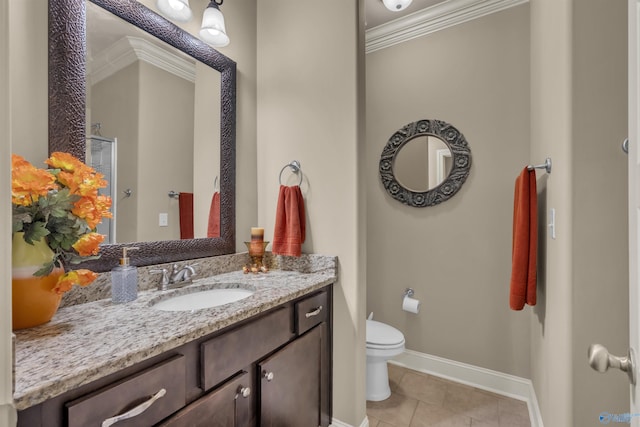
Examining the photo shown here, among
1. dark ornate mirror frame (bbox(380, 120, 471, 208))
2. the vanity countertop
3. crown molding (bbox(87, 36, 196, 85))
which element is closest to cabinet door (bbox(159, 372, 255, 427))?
the vanity countertop

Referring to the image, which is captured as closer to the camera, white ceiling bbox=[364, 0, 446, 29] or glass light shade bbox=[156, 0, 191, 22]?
glass light shade bbox=[156, 0, 191, 22]

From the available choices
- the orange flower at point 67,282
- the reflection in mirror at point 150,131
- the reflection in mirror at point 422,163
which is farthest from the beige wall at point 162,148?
the reflection in mirror at point 422,163

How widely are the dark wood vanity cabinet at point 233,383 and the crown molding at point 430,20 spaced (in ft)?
7.20

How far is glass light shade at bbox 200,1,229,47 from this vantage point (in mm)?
1497

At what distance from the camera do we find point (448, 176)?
2262 millimetres

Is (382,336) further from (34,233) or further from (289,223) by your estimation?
(34,233)

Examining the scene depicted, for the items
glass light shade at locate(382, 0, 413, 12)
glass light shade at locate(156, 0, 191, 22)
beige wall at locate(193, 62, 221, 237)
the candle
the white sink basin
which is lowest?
the white sink basin

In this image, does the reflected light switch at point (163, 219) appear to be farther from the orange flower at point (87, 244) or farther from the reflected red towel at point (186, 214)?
the orange flower at point (87, 244)

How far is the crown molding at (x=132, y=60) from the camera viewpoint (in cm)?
118

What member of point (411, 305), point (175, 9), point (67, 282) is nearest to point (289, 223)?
point (67, 282)

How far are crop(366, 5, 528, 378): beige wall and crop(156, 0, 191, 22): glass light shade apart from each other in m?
1.64

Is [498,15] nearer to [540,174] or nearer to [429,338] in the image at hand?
[540,174]

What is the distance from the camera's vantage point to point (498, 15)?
6.88 ft

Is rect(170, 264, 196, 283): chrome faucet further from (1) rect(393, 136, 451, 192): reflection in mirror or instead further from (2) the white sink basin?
(1) rect(393, 136, 451, 192): reflection in mirror
